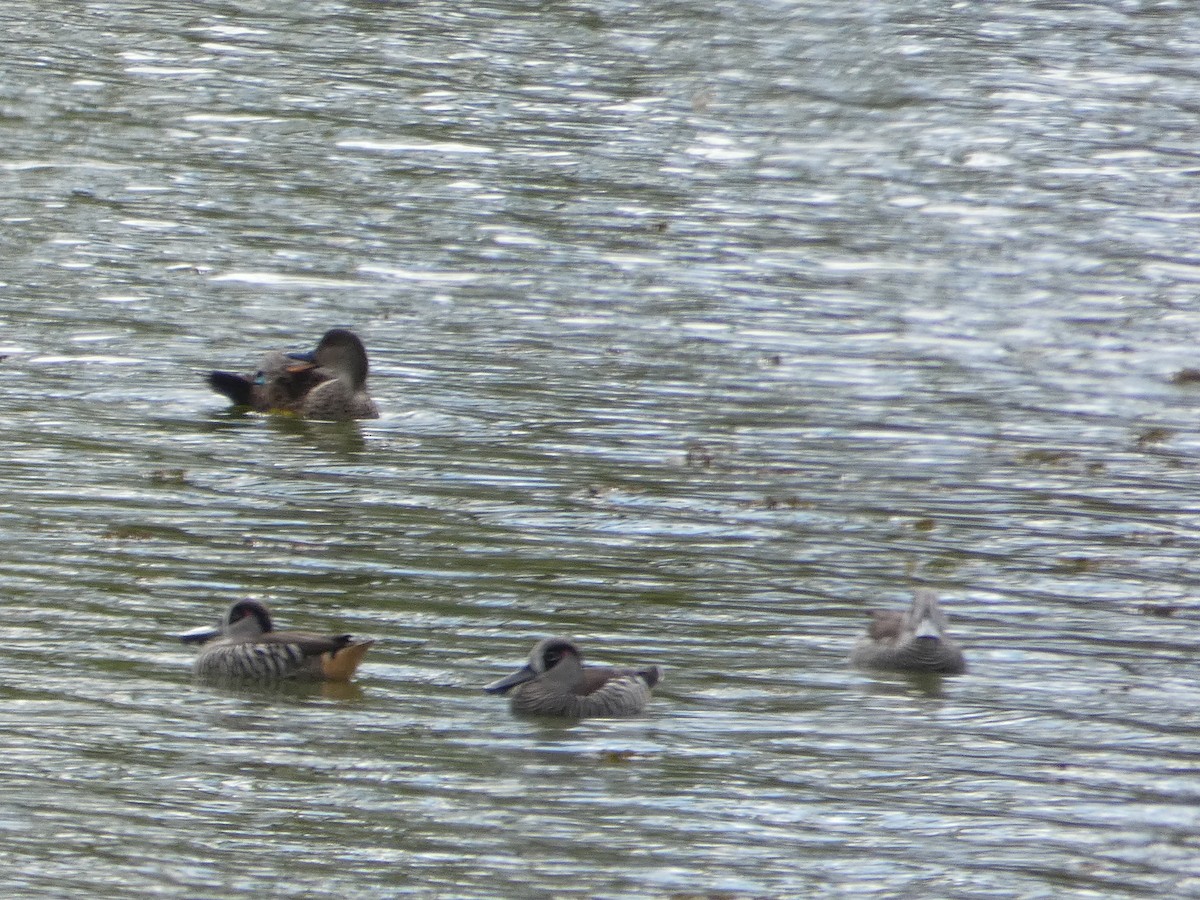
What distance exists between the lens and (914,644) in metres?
10.9

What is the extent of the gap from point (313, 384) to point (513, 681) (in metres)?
7.18

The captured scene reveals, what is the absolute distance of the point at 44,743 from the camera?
31.3ft

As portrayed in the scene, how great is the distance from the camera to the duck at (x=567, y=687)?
33.4 feet

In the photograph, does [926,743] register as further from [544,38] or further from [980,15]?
[980,15]

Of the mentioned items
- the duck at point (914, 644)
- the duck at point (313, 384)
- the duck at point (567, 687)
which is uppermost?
the duck at point (567, 687)

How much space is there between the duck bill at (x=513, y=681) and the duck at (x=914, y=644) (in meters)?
1.60

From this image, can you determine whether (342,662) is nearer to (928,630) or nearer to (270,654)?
(270,654)

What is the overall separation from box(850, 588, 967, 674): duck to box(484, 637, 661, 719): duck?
1221 mm

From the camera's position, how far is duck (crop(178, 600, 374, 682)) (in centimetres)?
1048

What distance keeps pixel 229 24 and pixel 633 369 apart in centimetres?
1582

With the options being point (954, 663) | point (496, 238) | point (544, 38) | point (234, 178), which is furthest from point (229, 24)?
point (954, 663)

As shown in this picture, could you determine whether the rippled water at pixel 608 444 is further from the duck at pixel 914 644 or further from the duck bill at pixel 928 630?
the duck bill at pixel 928 630

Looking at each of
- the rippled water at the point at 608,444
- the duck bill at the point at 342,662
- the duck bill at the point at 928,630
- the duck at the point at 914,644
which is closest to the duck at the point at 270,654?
the duck bill at the point at 342,662

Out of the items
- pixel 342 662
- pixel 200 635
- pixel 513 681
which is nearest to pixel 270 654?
pixel 342 662
